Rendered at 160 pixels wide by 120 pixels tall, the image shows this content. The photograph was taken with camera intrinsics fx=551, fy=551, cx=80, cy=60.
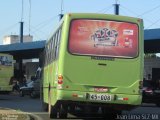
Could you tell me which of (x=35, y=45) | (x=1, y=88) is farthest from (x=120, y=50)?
(x=35, y=45)

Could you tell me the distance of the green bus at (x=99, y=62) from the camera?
17000 millimetres

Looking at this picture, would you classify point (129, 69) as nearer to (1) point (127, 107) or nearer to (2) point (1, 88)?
(1) point (127, 107)

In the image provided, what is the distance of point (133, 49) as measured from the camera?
1731 cm

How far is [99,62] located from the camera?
17.1 metres

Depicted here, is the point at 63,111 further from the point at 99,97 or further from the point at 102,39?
the point at 102,39

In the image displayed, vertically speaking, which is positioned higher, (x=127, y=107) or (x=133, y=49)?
(x=133, y=49)

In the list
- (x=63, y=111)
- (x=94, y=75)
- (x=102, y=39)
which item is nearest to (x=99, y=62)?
(x=94, y=75)

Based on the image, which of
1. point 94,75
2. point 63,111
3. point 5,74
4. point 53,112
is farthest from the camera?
point 5,74

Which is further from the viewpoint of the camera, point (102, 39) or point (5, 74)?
point (5, 74)

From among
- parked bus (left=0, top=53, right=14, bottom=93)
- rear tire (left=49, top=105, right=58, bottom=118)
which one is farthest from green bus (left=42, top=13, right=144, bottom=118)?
parked bus (left=0, top=53, right=14, bottom=93)

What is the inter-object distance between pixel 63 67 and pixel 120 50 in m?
1.87

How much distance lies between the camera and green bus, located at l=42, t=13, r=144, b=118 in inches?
669

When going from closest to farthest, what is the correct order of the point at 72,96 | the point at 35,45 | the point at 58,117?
the point at 72,96
the point at 58,117
the point at 35,45

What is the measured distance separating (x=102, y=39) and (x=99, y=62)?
729mm
